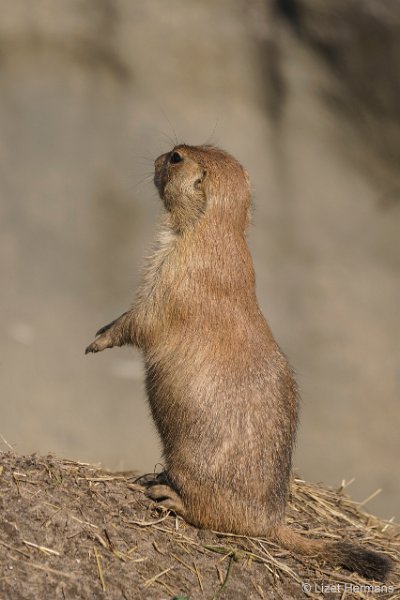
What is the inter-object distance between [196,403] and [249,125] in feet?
24.4

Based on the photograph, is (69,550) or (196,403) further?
(196,403)

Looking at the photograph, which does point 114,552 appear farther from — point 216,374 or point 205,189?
point 205,189

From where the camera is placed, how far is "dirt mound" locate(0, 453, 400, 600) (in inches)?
174

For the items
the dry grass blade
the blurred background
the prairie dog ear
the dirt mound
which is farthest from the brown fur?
the blurred background

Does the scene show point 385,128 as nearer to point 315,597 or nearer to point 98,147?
point 98,147

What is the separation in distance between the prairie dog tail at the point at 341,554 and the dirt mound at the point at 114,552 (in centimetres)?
6

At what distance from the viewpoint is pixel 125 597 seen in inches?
175

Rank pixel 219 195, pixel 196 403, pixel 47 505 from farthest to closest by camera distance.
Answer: pixel 219 195
pixel 196 403
pixel 47 505

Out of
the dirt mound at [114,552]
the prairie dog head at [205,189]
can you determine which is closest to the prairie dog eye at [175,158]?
the prairie dog head at [205,189]

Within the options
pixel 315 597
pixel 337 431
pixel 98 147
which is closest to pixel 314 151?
pixel 98 147

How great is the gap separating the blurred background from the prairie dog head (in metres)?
6.09

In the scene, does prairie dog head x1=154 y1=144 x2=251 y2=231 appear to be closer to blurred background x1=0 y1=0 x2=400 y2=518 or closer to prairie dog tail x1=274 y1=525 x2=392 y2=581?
prairie dog tail x1=274 y1=525 x2=392 y2=581

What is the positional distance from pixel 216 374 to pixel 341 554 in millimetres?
1183

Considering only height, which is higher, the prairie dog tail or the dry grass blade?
the prairie dog tail
